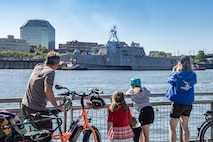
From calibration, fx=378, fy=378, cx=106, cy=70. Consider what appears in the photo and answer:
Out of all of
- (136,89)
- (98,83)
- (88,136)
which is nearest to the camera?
(88,136)

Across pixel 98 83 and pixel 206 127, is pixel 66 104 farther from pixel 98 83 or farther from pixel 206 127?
pixel 98 83

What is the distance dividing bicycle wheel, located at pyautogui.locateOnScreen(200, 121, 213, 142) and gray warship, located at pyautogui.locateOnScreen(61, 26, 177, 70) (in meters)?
118

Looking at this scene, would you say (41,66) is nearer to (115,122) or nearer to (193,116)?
(115,122)

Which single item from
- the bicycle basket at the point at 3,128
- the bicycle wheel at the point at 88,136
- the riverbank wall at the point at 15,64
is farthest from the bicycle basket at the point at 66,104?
the riverbank wall at the point at 15,64

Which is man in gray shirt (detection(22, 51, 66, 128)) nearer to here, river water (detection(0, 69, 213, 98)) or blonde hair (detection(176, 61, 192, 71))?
blonde hair (detection(176, 61, 192, 71))

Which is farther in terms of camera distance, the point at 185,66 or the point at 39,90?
the point at 185,66

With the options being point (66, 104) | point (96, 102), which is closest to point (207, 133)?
point (96, 102)

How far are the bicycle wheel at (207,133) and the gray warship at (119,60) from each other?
386 ft

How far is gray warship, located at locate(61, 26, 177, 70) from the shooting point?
12812 cm

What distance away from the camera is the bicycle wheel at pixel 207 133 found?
6090 millimetres

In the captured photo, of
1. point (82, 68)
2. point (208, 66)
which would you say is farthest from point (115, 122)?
point (208, 66)

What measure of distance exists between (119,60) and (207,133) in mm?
125405

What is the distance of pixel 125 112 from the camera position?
5148 millimetres

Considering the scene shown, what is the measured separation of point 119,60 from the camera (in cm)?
13162
